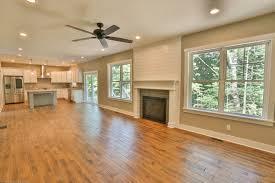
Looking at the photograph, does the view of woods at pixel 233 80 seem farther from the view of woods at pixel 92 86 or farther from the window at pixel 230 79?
the view of woods at pixel 92 86

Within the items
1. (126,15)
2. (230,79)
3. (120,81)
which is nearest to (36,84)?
(120,81)

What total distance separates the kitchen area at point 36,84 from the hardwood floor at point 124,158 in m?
4.73

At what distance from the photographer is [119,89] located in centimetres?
705

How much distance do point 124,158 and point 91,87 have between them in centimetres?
768

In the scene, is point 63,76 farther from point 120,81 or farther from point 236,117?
point 236,117

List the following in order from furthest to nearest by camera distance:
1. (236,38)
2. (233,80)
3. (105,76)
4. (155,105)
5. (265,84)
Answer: (105,76), (155,105), (233,80), (236,38), (265,84)

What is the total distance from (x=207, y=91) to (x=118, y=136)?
2570 mm

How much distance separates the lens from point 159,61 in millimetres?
4992

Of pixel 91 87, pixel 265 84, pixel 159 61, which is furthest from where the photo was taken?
pixel 91 87

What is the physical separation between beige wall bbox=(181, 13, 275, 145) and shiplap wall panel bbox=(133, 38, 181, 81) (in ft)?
1.23

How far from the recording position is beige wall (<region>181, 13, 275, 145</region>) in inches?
117

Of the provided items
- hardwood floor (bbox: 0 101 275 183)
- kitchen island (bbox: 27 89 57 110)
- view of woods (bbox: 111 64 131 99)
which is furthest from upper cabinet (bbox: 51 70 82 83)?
hardwood floor (bbox: 0 101 275 183)

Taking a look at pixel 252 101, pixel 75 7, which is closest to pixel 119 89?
pixel 75 7

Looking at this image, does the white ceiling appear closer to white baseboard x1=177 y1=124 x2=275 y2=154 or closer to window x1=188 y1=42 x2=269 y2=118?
window x1=188 y1=42 x2=269 y2=118
